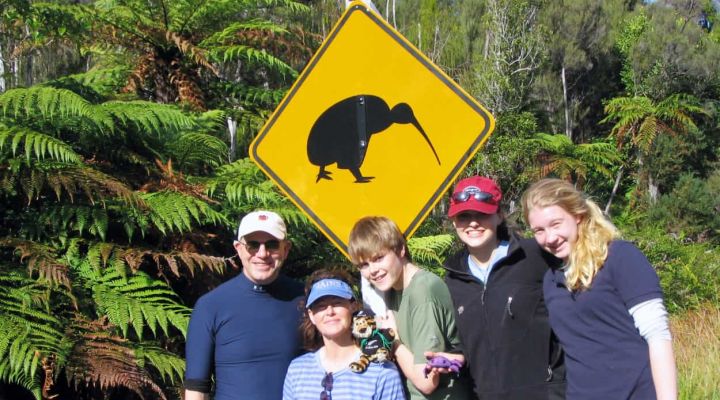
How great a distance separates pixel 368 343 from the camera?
2.72 metres

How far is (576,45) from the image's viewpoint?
18500 mm

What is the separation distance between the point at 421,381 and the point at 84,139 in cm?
306

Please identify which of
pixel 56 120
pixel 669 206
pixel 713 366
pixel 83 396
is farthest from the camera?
pixel 669 206

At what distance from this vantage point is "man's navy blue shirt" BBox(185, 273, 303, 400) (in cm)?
292

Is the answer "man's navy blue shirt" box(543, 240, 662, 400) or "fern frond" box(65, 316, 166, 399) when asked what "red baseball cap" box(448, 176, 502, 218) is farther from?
"fern frond" box(65, 316, 166, 399)

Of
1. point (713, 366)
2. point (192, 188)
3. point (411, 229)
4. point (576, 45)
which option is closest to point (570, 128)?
point (576, 45)

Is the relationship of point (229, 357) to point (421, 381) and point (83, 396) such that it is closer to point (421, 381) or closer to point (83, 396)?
point (421, 381)

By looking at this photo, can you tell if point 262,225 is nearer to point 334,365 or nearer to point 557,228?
point 334,365

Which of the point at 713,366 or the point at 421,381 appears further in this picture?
the point at 713,366

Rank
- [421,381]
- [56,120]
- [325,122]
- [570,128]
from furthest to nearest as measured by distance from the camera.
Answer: [570,128]
[56,120]
[325,122]
[421,381]

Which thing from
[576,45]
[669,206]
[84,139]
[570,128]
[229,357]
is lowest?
[229,357]

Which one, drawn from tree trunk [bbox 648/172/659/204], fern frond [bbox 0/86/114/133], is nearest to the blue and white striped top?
fern frond [bbox 0/86/114/133]

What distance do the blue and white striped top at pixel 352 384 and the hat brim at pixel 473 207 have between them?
65 centimetres

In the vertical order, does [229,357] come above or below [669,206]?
below
